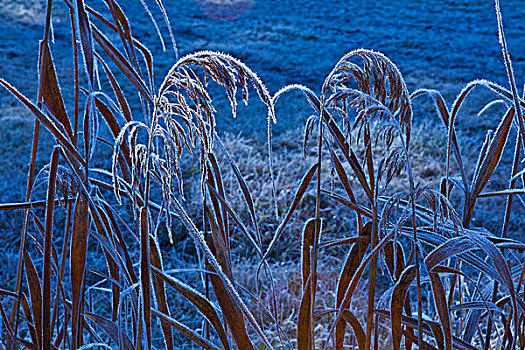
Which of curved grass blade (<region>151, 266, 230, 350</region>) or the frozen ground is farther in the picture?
the frozen ground

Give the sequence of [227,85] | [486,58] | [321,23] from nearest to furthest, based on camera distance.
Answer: [227,85] < [486,58] < [321,23]

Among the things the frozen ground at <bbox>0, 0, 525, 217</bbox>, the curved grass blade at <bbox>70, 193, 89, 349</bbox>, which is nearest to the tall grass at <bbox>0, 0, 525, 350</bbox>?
the curved grass blade at <bbox>70, 193, 89, 349</bbox>

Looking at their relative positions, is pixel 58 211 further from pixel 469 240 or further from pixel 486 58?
pixel 486 58

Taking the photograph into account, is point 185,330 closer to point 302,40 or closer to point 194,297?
point 194,297

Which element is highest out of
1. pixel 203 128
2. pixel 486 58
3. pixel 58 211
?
pixel 203 128

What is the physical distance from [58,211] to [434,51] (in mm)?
4604

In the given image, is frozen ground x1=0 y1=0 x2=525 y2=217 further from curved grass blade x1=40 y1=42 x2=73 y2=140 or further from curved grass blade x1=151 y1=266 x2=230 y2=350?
curved grass blade x1=151 y1=266 x2=230 y2=350

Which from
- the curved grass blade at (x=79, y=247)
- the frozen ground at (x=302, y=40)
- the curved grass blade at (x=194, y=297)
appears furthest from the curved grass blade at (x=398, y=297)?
the frozen ground at (x=302, y=40)

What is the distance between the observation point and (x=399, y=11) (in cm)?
754

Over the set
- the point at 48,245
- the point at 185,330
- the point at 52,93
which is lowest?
the point at 185,330

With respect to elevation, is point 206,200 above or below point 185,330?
above

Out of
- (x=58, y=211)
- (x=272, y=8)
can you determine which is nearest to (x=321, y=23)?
(x=272, y=8)

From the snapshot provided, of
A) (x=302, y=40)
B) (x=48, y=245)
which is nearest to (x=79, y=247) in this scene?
(x=48, y=245)

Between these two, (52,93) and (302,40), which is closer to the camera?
(52,93)
